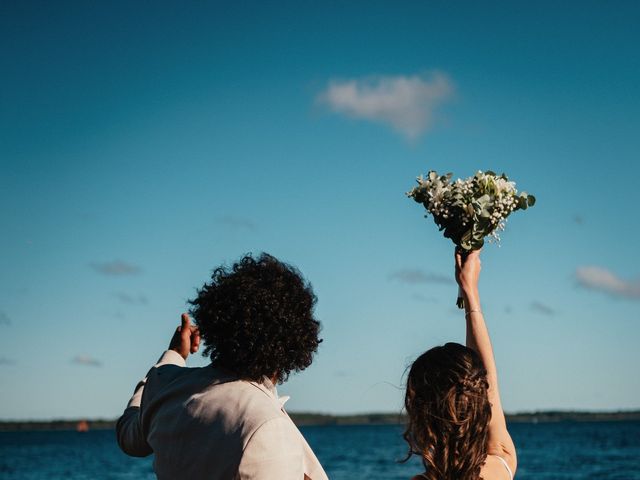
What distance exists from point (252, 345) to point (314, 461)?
17.3 inches

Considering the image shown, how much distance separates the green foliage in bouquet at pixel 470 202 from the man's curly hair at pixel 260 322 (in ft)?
3.54

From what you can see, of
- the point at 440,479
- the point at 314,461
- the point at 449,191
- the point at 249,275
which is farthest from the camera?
the point at 449,191

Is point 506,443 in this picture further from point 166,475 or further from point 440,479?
point 166,475

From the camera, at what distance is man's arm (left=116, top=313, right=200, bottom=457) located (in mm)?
3207

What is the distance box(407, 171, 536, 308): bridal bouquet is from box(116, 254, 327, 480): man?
A: 3.65 ft

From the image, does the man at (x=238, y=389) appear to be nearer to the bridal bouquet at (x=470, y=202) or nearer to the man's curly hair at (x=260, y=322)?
the man's curly hair at (x=260, y=322)

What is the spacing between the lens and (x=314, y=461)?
2855mm

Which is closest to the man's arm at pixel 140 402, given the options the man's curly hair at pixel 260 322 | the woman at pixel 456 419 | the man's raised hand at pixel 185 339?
the man's raised hand at pixel 185 339

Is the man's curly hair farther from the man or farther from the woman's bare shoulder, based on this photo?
the woman's bare shoulder

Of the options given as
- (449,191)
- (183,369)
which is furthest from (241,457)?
(449,191)

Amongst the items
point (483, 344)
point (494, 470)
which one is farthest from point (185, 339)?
point (494, 470)

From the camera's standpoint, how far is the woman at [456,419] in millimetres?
2670

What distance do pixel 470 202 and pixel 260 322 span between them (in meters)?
1.47

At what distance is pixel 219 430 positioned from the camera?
2807 millimetres
